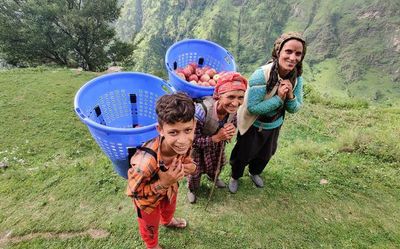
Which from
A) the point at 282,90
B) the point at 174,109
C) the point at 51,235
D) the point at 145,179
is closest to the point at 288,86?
the point at 282,90

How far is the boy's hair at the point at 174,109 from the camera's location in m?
1.76

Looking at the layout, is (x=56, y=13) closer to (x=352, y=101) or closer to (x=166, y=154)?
(x=352, y=101)

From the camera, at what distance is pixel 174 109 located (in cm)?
176

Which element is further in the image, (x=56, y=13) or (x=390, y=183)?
(x=56, y=13)

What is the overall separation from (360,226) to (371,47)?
278ft

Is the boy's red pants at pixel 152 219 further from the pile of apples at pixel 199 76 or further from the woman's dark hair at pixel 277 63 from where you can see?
the woman's dark hair at pixel 277 63

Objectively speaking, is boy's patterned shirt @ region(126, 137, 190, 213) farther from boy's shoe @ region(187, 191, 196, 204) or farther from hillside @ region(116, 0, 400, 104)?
hillside @ region(116, 0, 400, 104)

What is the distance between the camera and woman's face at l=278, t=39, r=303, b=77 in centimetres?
243

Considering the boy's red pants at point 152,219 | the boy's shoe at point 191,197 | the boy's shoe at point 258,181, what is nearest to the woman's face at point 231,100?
the boy's red pants at point 152,219

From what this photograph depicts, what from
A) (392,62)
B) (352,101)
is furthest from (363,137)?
(392,62)

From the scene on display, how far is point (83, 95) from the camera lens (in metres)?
2.35

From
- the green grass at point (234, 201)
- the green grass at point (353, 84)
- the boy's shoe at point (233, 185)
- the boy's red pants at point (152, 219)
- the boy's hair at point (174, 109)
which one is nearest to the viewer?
the boy's hair at point (174, 109)

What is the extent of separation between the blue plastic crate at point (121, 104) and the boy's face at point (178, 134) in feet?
0.73

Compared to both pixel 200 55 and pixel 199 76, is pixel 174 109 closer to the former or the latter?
pixel 199 76
